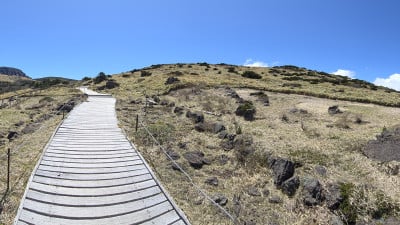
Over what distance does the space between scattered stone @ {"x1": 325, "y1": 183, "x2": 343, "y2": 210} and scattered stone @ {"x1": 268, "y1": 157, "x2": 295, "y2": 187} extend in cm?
164

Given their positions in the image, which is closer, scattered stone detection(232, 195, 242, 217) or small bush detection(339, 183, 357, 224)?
small bush detection(339, 183, 357, 224)

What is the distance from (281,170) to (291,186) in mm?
957

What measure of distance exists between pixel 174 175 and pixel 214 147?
4.20 meters

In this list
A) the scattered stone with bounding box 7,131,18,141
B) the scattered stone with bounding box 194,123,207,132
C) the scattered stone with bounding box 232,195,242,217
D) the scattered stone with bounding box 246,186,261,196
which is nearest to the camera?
the scattered stone with bounding box 232,195,242,217

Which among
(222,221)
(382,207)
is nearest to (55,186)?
(222,221)

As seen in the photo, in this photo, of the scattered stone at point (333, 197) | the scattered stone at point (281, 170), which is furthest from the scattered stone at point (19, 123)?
the scattered stone at point (333, 197)

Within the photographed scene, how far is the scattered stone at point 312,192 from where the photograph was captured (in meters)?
10.2

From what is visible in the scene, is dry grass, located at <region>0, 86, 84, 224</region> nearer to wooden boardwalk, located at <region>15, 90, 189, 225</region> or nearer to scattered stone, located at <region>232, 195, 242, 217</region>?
wooden boardwalk, located at <region>15, 90, 189, 225</region>

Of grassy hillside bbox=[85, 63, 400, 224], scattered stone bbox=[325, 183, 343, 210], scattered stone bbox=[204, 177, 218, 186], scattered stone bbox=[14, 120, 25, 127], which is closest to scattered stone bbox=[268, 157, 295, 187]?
grassy hillside bbox=[85, 63, 400, 224]

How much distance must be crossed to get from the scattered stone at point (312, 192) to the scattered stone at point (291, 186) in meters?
0.30

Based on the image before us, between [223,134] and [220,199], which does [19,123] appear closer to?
[223,134]

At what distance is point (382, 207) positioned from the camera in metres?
9.33

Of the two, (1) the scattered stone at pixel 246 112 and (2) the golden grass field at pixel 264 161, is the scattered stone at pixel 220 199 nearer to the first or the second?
(2) the golden grass field at pixel 264 161

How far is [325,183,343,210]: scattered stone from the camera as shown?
384 inches
